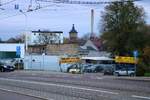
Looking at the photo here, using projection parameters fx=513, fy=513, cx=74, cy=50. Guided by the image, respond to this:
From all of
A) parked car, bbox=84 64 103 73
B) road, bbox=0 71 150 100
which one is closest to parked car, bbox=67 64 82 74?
parked car, bbox=84 64 103 73

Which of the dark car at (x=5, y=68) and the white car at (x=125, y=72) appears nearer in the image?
the white car at (x=125, y=72)

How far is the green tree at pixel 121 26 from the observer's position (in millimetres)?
102625

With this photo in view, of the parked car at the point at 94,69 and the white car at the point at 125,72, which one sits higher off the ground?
the parked car at the point at 94,69

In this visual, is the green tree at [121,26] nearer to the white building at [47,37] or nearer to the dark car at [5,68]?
the white building at [47,37]

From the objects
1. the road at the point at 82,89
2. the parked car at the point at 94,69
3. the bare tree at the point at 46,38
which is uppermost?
the bare tree at the point at 46,38

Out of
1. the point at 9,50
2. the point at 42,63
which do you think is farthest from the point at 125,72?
the point at 9,50

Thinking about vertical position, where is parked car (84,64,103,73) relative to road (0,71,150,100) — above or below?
above

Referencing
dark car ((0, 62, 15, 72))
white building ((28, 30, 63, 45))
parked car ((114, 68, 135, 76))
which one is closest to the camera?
parked car ((114, 68, 135, 76))

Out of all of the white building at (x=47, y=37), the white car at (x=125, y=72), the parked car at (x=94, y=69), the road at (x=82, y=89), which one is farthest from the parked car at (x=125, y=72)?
the white building at (x=47, y=37)

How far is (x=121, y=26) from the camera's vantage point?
106m

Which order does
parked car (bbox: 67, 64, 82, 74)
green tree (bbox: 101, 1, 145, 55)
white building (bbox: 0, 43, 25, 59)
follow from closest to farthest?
parked car (bbox: 67, 64, 82, 74) → white building (bbox: 0, 43, 25, 59) → green tree (bbox: 101, 1, 145, 55)

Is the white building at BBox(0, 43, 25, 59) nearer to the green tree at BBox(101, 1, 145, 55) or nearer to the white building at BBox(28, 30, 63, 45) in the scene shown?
the green tree at BBox(101, 1, 145, 55)

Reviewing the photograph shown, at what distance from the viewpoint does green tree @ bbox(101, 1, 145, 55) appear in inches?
4040

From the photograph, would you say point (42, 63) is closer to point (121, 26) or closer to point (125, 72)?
point (125, 72)
